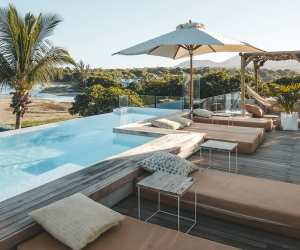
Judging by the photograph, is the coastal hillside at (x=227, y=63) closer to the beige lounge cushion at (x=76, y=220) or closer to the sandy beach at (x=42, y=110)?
the beige lounge cushion at (x=76, y=220)

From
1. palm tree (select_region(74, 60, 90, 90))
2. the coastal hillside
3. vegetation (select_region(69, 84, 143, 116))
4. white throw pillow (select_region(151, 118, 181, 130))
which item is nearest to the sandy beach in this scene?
palm tree (select_region(74, 60, 90, 90))

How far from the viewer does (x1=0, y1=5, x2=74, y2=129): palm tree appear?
31.5 feet

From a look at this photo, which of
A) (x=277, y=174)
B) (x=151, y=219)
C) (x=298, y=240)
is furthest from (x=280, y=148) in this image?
(x=151, y=219)

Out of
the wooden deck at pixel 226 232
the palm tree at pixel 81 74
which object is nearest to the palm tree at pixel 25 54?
the wooden deck at pixel 226 232

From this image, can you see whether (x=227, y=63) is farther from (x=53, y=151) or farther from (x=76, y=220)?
(x=76, y=220)

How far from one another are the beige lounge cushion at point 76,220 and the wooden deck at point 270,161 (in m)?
3.12

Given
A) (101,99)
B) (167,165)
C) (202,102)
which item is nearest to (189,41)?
(167,165)

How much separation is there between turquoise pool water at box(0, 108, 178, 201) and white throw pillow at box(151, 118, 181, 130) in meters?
0.86

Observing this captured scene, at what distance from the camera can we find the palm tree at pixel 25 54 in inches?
378

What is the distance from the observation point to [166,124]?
7410 mm

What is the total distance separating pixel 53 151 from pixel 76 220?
437 centimetres

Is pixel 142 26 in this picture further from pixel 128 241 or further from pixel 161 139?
pixel 128 241

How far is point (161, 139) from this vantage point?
6191 mm

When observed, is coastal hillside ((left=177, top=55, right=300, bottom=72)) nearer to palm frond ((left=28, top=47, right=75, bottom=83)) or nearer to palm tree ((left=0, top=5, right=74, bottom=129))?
palm frond ((left=28, top=47, right=75, bottom=83))
